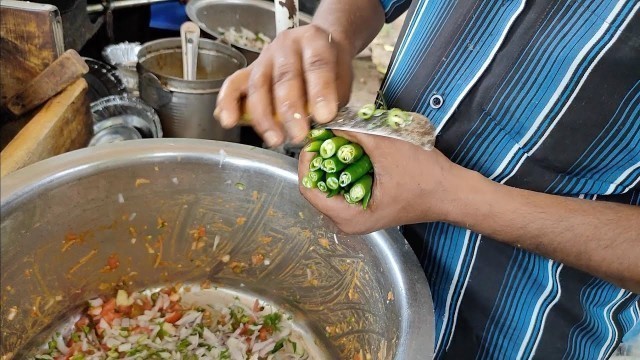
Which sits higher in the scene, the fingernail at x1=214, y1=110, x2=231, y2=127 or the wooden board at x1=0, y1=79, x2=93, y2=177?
the fingernail at x1=214, y1=110, x2=231, y2=127

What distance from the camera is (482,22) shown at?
3.35ft

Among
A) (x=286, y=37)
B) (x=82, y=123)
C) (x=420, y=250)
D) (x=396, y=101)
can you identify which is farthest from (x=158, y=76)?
(x=420, y=250)

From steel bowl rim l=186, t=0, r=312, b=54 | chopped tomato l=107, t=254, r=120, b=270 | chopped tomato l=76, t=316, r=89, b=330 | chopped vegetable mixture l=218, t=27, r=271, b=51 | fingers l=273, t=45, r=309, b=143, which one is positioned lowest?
chopped tomato l=76, t=316, r=89, b=330

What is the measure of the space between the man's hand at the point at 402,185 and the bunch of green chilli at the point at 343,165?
1 centimetres

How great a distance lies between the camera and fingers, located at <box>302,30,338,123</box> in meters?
1.00

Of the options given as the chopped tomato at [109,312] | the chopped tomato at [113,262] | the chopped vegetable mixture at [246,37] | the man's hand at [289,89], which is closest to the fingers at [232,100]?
the man's hand at [289,89]

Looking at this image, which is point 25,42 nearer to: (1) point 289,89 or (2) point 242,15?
(1) point 289,89

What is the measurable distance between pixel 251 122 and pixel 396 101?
0.32 m

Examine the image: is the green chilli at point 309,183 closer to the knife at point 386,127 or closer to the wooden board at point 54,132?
the knife at point 386,127

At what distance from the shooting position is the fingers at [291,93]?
1.01m

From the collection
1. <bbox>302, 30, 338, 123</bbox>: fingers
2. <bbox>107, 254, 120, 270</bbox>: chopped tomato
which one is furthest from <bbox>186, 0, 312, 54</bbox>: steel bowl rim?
<bbox>302, 30, 338, 123</bbox>: fingers

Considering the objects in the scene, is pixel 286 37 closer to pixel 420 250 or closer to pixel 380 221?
pixel 380 221

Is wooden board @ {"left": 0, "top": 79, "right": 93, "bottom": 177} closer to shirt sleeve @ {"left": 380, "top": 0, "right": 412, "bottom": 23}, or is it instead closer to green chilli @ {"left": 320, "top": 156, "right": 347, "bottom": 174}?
green chilli @ {"left": 320, "top": 156, "right": 347, "bottom": 174}

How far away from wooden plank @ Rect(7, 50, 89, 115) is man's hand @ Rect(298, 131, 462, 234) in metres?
0.81
